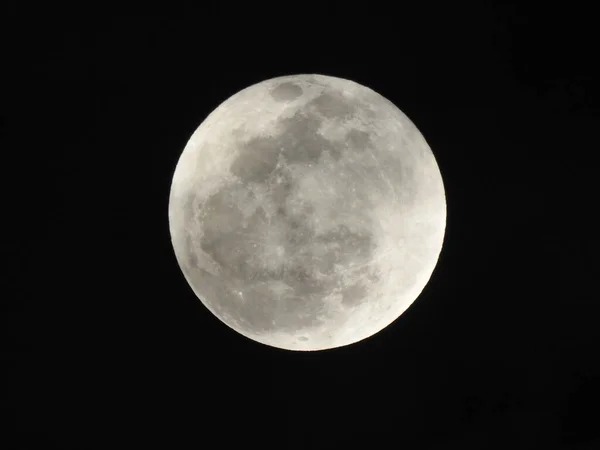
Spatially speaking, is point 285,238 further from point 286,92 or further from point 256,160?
point 286,92

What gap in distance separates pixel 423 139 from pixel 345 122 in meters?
0.94

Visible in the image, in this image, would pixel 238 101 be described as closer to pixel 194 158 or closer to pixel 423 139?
pixel 194 158

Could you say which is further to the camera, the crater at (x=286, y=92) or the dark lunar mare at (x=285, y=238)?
the crater at (x=286, y=92)

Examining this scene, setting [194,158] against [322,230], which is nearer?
[322,230]

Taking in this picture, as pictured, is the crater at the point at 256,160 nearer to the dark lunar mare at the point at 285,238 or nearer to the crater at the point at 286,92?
the dark lunar mare at the point at 285,238

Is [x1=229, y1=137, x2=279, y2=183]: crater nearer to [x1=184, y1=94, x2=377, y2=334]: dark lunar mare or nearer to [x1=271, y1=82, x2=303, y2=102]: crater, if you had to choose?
[x1=184, y1=94, x2=377, y2=334]: dark lunar mare

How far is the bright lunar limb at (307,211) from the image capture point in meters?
4.33

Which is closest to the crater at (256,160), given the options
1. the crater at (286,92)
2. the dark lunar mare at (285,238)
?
the dark lunar mare at (285,238)

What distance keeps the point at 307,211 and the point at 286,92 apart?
1.04 m

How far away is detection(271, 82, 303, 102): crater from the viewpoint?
467 cm

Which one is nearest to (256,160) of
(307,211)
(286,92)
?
(307,211)

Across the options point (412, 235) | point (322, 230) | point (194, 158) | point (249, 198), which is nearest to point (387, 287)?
point (412, 235)

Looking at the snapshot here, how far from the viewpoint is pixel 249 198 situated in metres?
4.37

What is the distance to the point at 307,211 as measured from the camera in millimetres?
4285
